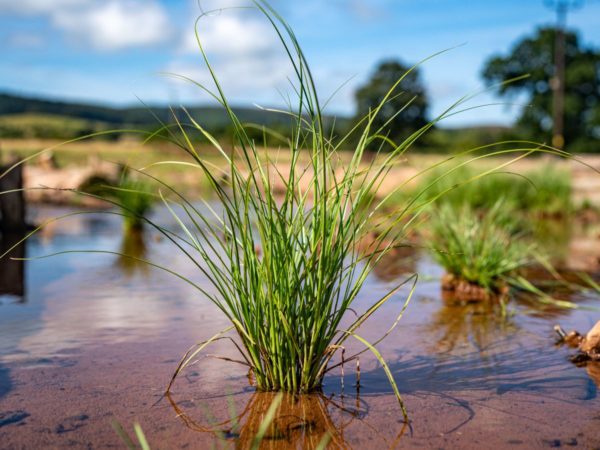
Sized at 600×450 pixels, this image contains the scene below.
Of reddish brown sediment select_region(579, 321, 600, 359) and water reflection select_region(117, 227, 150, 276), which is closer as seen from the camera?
reddish brown sediment select_region(579, 321, 600, 359)

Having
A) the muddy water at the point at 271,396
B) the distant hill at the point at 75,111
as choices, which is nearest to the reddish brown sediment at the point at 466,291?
the muddy water at the point at 271,396

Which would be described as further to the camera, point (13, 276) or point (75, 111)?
point (75, 111)

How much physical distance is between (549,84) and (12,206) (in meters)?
40.8

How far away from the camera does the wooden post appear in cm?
675

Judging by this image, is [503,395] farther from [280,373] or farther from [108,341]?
[108,341]

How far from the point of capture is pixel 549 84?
138 ft

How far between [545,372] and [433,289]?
170cm

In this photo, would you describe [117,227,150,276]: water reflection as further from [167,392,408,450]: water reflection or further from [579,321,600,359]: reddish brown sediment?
[579,321,600,359]: reddish brown sediment

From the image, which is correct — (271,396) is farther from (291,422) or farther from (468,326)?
(468,326)

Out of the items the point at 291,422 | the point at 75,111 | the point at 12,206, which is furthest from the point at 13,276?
the point at 75,111

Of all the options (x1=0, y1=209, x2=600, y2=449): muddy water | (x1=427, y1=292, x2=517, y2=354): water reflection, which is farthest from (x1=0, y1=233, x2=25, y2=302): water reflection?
(x1=427, y1=292, x2=517, y2=354): water reflection

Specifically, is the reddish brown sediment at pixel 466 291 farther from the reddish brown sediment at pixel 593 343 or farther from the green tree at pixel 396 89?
the green tree at pixel 396 89

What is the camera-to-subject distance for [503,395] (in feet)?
7.98

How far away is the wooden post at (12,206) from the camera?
22.1 ft
